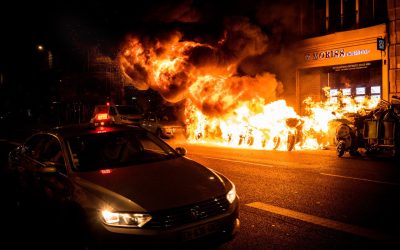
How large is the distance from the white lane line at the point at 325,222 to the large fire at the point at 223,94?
9.14 m

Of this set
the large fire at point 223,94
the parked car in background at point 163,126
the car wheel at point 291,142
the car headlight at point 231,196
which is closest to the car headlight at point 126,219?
the car headlight at point 231,196

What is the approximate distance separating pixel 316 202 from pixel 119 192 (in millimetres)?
3961

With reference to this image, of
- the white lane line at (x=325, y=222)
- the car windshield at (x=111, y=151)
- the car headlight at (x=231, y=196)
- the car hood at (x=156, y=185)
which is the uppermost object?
the car windshield at (x=111, y=151)

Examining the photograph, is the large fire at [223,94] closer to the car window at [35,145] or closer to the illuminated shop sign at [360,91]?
the illuminated shop sign at [360,91]

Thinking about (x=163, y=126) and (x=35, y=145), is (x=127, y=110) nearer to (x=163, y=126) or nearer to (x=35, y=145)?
(x=163, y=126)

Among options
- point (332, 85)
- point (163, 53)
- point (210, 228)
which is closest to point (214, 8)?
point (163, 53)

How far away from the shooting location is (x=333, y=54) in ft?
69.2

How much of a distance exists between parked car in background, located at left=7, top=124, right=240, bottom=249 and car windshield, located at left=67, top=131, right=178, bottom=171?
12mm

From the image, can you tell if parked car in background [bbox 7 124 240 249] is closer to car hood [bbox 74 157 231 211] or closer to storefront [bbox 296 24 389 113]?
car hood [bbox 74 157 231 211]

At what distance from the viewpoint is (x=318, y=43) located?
21.8m

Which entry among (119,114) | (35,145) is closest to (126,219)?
(35,145)

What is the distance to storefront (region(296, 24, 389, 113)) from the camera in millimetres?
19328

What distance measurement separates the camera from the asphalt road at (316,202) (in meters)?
5.07

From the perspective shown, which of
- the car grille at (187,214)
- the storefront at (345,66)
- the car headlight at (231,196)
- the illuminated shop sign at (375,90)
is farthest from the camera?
the illuminated shop sign at (375,90)
